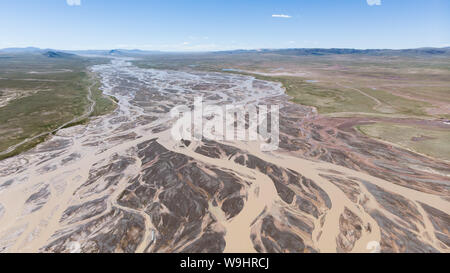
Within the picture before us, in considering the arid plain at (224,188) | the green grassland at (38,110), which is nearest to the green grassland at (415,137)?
the arid plain at (224,188)

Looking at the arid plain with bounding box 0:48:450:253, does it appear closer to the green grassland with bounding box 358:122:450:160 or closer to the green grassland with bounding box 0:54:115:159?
the green grassland with bounding box 358:122:450:160

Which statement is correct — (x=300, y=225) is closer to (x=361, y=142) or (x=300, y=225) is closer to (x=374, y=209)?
(x=374, y=209)

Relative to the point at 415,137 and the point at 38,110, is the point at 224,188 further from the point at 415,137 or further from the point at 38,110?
the point at 38,110

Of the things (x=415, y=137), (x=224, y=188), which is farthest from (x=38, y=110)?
(x=415, y=137)

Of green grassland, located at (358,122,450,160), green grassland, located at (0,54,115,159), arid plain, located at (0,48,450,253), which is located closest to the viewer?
arid plain, located at (0,48,450,253)

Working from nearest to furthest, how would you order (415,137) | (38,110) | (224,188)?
(224,188) → (415,137) → (38,110)

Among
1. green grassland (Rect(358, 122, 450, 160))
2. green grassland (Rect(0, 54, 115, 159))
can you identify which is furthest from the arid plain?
green grassland (Rect(0, 54, 115, 159))

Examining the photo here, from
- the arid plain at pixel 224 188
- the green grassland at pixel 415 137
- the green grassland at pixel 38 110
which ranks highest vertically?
the green grassland at pixel 38 110

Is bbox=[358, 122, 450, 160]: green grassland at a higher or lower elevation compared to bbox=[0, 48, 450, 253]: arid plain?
higher

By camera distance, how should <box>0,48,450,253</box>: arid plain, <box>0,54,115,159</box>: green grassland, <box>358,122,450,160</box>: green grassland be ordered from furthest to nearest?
<box>0,54,115,159</box>: green grassland
<box>358,122,450,160</box>: green grassland
<box>0,48,450,253</box>: arid plain

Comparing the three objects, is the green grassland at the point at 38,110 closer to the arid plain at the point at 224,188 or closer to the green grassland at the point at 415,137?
the arid plain at the point at 224,188
